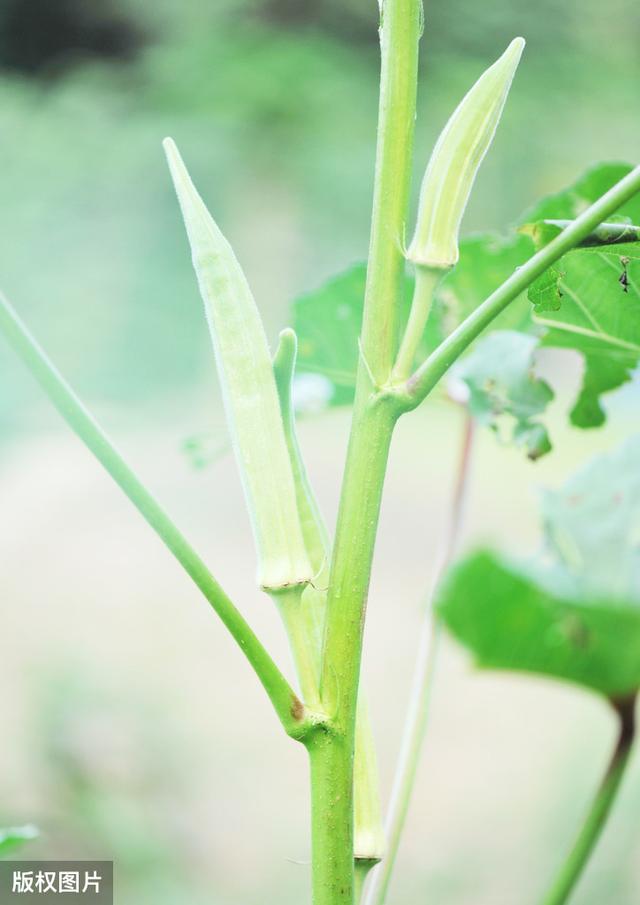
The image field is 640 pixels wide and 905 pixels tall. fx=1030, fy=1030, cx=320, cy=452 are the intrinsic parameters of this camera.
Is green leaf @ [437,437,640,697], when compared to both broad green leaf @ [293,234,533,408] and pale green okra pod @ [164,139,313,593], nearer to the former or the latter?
pale green okra pod @ [164,139,313,593]

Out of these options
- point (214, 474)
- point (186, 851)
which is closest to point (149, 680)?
point (186, 851)

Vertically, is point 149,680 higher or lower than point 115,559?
lower

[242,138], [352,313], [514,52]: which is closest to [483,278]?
[352,313]

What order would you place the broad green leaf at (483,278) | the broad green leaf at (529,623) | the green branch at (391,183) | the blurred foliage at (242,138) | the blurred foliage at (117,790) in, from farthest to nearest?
the blurred foliage at (242,138) → the blurred foliage at (117,790) → the broad green leaf at (483,278) → the green branch at (391,183) → the broad green leaf at (529,623)

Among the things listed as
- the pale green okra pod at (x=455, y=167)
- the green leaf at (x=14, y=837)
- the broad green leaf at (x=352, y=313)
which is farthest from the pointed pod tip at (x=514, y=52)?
the green leaf at (x=14, y=837)

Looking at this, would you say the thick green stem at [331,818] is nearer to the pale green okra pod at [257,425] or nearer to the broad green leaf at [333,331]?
the pale green okra pod at [257,425]

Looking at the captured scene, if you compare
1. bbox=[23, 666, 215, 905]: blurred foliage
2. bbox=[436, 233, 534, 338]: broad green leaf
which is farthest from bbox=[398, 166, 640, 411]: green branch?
bbox=[23, 666, 215, 905]: blurred foliage

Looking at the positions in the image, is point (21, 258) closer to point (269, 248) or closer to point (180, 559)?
point (269, 248)
